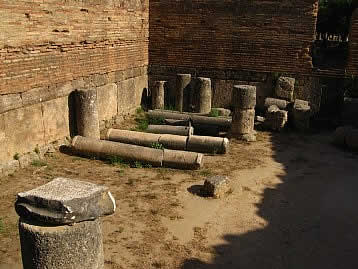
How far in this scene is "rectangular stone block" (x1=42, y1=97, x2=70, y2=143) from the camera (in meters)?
9.49

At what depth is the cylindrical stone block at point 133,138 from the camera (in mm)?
10555

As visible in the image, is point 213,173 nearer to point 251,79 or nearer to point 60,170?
point 60,170

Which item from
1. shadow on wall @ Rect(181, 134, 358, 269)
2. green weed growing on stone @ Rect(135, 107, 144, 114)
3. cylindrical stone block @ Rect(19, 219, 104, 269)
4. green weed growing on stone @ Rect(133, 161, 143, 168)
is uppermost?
cylindrical stone block @ Rect(19, 219, 104, 269)

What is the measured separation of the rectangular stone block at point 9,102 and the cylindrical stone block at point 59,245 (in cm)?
510

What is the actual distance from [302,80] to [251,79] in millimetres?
1754

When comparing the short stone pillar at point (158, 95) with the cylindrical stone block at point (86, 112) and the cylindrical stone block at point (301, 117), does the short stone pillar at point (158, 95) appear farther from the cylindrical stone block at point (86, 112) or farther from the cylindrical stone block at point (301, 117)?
the cylindrical stone block at point (301, 117)

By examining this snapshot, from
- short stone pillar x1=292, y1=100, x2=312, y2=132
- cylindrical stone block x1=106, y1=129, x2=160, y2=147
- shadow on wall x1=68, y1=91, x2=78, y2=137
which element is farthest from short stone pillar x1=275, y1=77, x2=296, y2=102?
shadow on wall x1=68, y1=91, x2=78, y2=137

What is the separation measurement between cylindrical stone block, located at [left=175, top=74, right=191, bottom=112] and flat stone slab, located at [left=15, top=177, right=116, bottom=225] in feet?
33.9

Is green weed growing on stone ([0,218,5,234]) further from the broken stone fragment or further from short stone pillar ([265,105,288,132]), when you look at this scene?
short stone pillar ([265,105,288,132])

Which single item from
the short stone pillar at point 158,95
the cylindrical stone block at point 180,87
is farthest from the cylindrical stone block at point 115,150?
the cylindrical stone block at point 180,87

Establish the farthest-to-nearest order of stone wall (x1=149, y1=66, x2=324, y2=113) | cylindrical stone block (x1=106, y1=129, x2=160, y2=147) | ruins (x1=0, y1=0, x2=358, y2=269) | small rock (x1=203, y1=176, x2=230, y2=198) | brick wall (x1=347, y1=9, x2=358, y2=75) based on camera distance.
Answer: stone wall (x1=149, y1=66, x2=324, y2=113)
brick wall (x1=347, y1=9, x2=358, y2=75)
cylindrical stone block (x1=106, y1=129, x2=160, y2=147)
ruins (x1=0, y1=0, x2=358, y2=269)
small rock (x1=203, y1=176, x2=230, y2=198)

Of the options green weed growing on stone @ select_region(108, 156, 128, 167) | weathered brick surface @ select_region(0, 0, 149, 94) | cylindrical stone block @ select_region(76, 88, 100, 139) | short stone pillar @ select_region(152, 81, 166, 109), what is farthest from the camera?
short stone pillar @ select_region(152, 81, 166, 109)

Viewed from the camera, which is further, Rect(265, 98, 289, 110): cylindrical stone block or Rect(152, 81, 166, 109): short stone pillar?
Rect(152, 81, 166, 109): short stone pillar

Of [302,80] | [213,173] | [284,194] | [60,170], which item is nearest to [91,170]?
[60,170]
